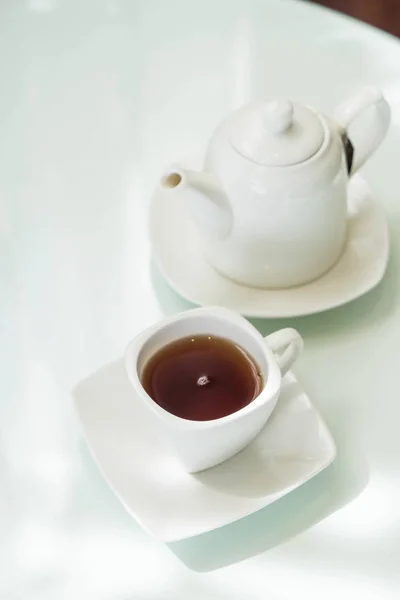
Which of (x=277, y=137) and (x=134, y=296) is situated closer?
(x=277, y=137)

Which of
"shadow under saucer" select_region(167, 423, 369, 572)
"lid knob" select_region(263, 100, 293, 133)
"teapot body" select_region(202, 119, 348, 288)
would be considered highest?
"lid knob" select_region(263, 100, 293, 133)

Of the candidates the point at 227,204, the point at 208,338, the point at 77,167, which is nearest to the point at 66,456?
the point at 208,338

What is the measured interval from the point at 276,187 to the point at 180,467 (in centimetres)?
25

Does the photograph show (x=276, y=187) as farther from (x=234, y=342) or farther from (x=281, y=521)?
(x=281, y=521)

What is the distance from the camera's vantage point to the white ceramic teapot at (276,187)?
65 cm

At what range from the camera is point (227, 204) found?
0.68m

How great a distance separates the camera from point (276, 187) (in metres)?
0.65

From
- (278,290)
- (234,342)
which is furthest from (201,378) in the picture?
(278,290)

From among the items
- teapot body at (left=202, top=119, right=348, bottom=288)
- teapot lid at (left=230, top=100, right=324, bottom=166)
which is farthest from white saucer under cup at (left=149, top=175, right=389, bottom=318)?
teapot lid at (left=230, top=100, right=324, bottom=166)

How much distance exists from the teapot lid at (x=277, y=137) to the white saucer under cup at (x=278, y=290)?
0.46ft

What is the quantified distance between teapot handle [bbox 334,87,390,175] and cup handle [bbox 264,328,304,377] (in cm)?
21

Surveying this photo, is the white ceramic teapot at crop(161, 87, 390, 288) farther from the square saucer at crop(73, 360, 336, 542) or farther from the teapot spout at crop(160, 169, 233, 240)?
the square saucer at crop(73, 360, 336, 542)

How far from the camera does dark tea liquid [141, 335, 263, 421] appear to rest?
1.94 ft

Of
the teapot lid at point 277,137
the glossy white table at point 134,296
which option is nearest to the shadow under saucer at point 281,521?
the glossy white table at point 134,296
